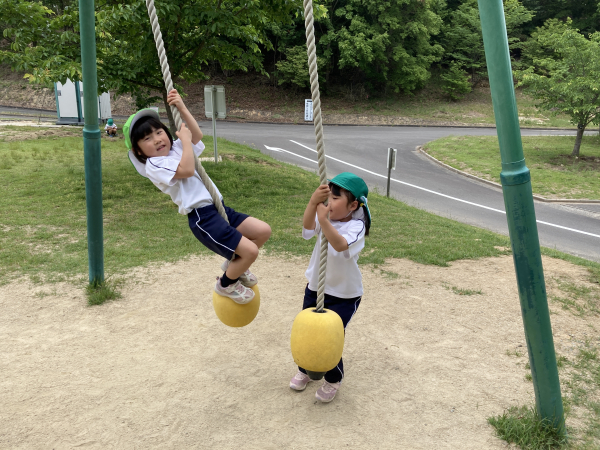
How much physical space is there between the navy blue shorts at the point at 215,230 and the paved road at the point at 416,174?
897 centimetres

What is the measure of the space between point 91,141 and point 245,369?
3.05 meters

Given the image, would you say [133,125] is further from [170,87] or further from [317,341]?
[317,341]

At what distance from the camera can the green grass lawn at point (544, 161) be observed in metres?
15.9

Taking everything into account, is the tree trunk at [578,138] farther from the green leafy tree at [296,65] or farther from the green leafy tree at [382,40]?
the green leafy tree at [296,65]

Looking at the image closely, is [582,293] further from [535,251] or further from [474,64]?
[474,64]

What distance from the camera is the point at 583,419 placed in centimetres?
343

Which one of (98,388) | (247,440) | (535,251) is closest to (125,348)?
(98,388)

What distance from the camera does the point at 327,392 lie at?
3.55m

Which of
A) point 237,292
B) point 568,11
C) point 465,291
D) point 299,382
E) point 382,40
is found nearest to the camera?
point 237,292

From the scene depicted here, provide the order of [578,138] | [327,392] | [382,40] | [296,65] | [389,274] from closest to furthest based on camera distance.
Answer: [327,392], [389,274], [578,138], [382,40], [296,65]

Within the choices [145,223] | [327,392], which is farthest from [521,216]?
[145,223]

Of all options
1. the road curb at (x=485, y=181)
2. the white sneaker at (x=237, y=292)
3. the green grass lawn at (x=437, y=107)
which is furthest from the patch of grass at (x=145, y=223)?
the green grass lawn at (x=437, y=107)

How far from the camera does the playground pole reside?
292cm

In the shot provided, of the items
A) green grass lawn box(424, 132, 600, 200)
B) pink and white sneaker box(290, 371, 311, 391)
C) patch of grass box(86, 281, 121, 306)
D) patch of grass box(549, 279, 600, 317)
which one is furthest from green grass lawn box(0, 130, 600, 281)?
green grass lawn box(424, 132, 600, 200)
